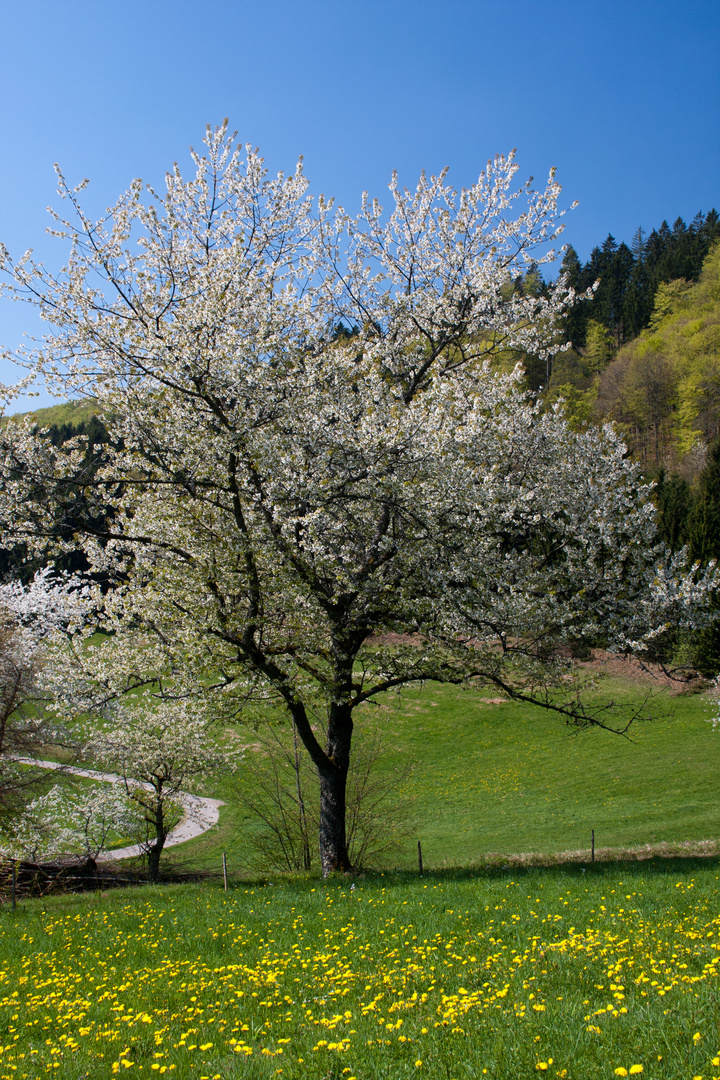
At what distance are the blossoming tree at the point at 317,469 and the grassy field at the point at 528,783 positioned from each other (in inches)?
171

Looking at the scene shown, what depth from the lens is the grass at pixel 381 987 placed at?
12.6ft

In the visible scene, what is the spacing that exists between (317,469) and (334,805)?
6830mm

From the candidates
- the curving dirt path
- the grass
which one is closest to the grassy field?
the curving dirt path

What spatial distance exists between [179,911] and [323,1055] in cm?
669

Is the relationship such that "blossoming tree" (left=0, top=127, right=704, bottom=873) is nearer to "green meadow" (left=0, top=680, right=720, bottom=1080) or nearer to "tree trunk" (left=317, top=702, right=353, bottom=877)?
"tree trunk" (left=317, top=702, right=353, bottom=877)

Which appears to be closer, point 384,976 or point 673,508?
point 384,976

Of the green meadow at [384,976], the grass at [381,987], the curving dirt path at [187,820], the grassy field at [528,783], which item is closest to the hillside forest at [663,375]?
the grassy field at [528,783]

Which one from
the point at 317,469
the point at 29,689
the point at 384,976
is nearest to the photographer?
A: the point at 384,976

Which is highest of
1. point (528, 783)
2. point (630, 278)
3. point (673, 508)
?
point (630, 278)

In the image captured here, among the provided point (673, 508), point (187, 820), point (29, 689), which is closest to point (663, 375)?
point (673, 508)

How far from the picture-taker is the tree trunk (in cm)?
1273

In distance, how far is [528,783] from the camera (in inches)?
1078

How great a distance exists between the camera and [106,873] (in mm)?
19562

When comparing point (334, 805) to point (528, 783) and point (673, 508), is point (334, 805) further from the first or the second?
point (673, 508)
